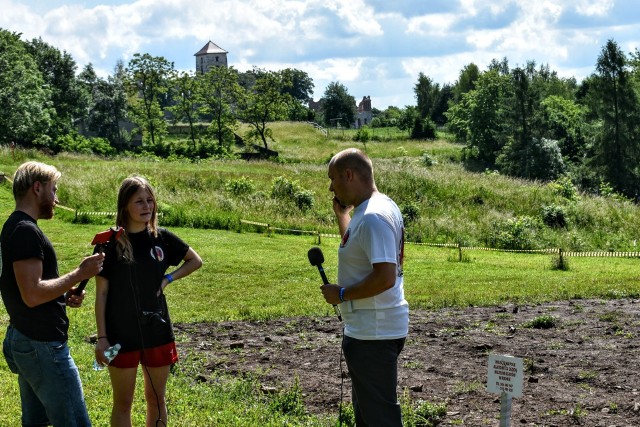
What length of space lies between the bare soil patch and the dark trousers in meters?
1.96

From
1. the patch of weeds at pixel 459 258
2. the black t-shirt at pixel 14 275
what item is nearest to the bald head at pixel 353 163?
the black t-shirt at pixel 14 275

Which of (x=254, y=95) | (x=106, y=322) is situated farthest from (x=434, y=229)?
(x=254, y=95)

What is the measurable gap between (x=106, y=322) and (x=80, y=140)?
212 ft

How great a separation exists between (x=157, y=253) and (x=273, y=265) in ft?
43.0

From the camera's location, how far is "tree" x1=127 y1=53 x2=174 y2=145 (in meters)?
75.8

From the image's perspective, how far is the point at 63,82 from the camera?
8788 cm

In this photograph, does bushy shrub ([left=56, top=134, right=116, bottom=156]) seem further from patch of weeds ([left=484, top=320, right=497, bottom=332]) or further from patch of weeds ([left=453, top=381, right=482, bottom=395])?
patch of weeds ([left=453, top=381, right=482, bottom=395])

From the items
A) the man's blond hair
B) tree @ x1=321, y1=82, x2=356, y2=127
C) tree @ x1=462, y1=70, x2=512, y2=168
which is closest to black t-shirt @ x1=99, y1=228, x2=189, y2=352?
the man's blond hair

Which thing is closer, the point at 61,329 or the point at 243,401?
the point at 61,329

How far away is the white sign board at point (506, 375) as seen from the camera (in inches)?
193

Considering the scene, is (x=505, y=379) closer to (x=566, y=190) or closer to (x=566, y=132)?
(x=566, y=190)

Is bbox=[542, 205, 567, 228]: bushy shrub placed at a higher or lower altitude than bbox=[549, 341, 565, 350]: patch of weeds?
lower

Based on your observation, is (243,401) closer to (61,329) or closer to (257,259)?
(61,329)

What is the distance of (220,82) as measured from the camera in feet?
257
